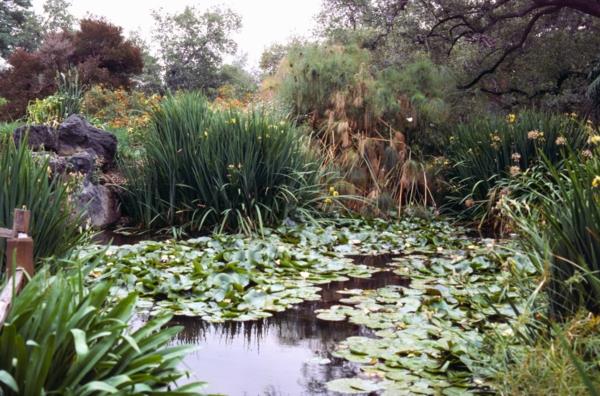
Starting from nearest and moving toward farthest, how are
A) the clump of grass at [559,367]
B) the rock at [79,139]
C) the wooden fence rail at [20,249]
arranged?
the clump of grass at [559,367]
the wooden fence rail at [20,249]
the rock at [79,139]

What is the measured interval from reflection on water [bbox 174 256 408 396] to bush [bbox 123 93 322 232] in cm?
270

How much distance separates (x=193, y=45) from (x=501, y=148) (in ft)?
63.6

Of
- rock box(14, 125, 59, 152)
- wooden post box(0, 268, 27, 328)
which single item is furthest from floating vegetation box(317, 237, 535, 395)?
rock box(14, 125, 59, 152)

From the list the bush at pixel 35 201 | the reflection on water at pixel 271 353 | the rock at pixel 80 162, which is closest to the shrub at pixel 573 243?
the reflection on water at pixel 271 353

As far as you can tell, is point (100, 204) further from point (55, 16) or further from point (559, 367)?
point (55, 16)

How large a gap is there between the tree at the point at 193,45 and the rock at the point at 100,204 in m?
17.3

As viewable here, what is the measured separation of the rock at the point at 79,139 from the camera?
7.66 meters

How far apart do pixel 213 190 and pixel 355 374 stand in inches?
160

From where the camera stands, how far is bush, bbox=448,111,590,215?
25.0 feet

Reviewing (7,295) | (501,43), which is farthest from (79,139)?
(501,43)

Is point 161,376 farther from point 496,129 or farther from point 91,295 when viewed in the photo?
point 496,129

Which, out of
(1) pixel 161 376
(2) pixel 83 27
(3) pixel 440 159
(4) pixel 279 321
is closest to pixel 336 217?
(3) pixel 440 159

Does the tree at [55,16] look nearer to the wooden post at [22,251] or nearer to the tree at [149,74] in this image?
the tree at [149,74]

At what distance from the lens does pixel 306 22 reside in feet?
74.3
